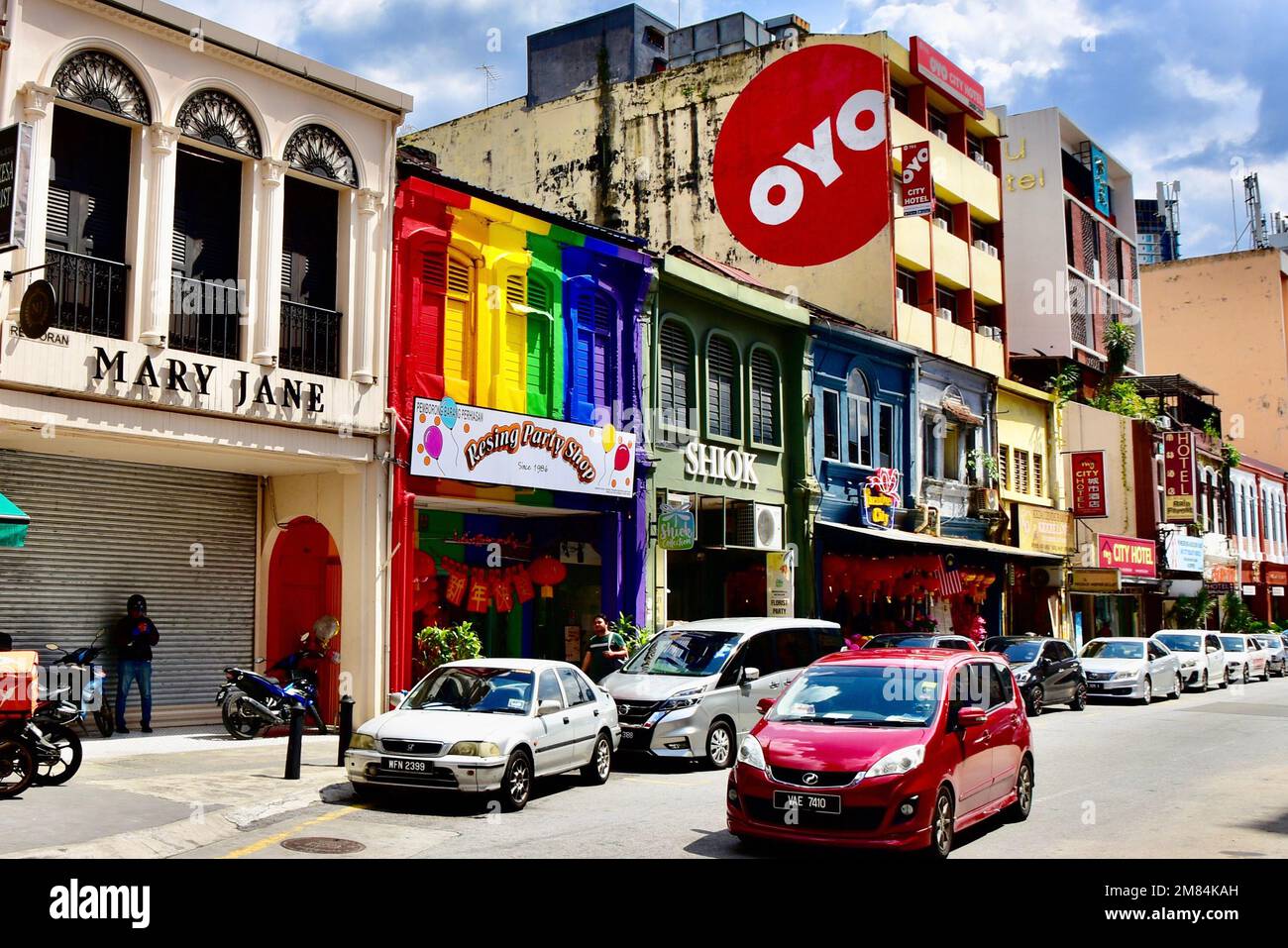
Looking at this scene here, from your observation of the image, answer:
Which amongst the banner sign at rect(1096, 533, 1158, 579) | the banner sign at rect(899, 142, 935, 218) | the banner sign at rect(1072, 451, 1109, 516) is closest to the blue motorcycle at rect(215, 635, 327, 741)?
the banner sign at rect(899, 142, 935, 218)

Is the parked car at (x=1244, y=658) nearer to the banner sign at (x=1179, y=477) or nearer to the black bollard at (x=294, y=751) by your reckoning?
the banner sign at (x=1179, y=477)

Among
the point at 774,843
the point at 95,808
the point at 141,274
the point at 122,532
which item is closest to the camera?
the point at 774,843

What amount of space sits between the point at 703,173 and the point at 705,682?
21.1 meters

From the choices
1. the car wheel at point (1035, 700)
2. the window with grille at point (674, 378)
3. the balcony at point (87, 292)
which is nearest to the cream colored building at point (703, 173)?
the window with grille at point (674, 378)

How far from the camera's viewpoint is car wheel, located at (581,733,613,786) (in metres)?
14.4

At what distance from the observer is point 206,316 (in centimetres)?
1683

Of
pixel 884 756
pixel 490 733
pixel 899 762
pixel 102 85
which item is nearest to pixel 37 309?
pixel 102 85

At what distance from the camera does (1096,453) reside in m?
42.6

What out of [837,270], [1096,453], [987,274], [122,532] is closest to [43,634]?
[122,532]

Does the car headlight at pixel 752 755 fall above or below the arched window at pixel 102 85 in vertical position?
below

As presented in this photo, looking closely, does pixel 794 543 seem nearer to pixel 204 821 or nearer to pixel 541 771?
pixel 541 771

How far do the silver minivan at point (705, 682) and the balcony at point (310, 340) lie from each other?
6.26m

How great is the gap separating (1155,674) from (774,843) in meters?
21.8

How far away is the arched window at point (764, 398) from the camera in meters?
27.5
